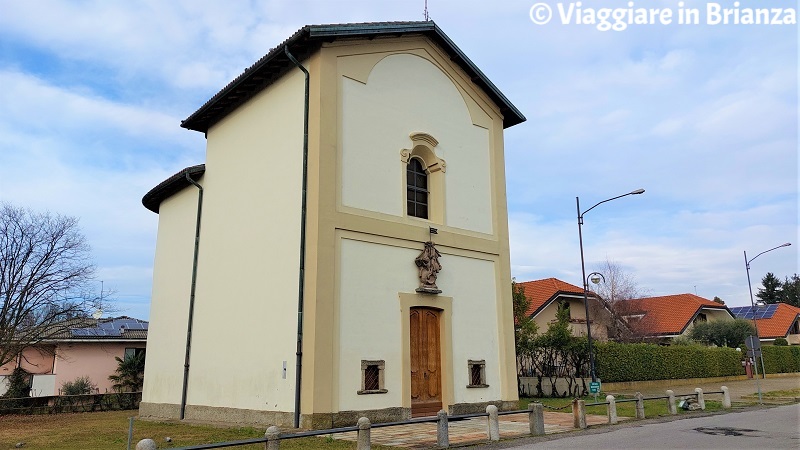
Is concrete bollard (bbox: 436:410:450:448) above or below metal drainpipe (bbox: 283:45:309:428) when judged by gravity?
below

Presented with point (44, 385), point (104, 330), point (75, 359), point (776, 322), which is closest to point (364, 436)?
point (75, 359)

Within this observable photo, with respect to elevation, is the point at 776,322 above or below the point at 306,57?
below

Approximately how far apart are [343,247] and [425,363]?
3.43 m

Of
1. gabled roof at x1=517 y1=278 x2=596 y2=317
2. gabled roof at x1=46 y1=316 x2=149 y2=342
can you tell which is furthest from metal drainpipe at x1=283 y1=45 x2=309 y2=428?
gabled roof at x1=517 y1=278 x2=596 y2=317

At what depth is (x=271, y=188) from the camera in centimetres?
1439

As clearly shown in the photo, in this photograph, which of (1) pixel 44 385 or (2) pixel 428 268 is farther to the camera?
(1) pixel 44 385

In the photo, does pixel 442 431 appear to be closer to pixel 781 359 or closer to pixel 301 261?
pixel 301 261

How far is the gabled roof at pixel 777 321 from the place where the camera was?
166 ft

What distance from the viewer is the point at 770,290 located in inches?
3135

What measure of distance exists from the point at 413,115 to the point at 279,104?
331cm

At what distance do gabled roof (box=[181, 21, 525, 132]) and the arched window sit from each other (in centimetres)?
322

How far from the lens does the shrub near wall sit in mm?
23891

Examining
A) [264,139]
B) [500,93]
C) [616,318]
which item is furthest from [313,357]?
[616,318]

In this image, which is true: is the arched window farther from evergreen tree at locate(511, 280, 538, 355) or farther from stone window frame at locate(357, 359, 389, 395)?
→ evergreen tree at locate(511, 280, 538, 355)
